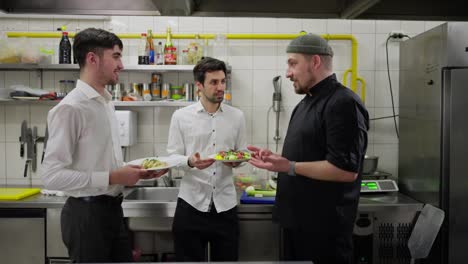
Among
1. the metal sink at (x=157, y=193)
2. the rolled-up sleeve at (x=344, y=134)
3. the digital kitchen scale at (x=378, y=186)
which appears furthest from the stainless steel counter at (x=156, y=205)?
the rolled-up sleeve at (x=344, y=134)

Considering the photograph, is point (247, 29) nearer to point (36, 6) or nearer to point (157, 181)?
point (157, 181)

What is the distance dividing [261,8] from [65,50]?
2.46 metres

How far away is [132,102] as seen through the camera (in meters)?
3.28

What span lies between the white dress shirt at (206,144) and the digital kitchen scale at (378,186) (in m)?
1.10

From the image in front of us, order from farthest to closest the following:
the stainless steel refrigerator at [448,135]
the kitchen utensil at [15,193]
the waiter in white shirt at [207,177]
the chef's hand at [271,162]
A: the kitchen utensil at [15,193] < the stainless steel refrigerator at [448,135] < the waiter in white shirt at [207,177] < the chef's hand at [271,162]

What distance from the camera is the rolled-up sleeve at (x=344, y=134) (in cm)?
198

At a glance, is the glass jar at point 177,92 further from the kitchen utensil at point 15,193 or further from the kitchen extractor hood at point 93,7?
the kitchen extractor hood at point 93,7

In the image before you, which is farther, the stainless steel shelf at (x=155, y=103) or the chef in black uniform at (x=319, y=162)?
the stainless steel shelf at (x=155, y=103)

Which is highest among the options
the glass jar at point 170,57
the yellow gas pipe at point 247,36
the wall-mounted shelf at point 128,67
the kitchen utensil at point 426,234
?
the yellow gas pipe at point 247,36

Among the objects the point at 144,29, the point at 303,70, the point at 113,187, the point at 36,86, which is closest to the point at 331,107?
the point at 303,70

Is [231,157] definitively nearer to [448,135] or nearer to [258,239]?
[258,239]

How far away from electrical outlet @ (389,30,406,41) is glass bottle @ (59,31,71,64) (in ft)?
8.93

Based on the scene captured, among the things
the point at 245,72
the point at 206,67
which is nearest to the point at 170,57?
the point at 245,72

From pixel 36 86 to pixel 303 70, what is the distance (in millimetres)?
2520
